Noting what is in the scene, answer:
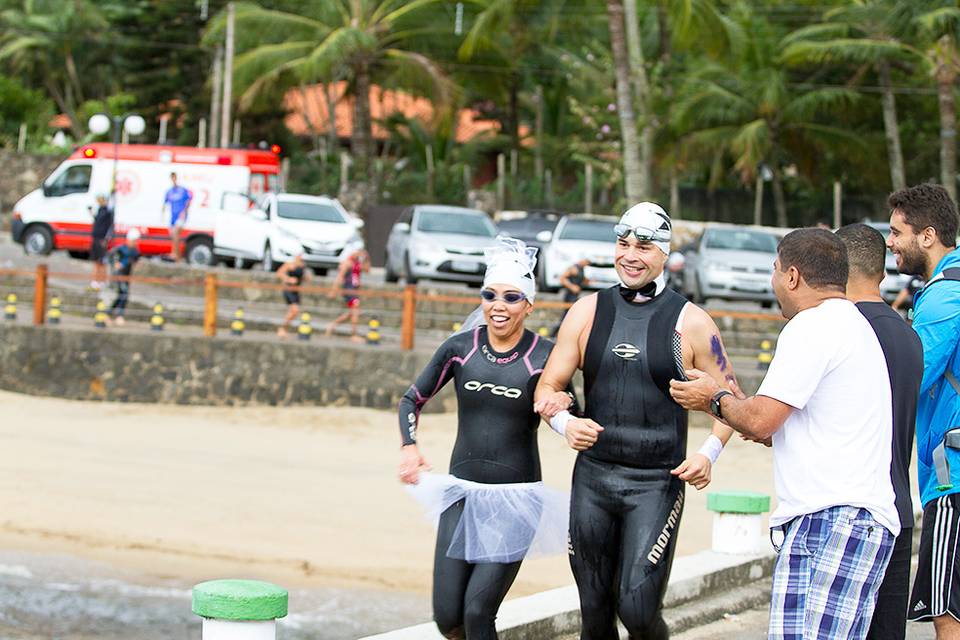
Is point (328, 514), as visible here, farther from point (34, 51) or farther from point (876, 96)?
point (34, 51)

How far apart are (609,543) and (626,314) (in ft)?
2.85

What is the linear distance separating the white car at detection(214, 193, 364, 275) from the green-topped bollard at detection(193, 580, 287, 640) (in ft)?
64.5

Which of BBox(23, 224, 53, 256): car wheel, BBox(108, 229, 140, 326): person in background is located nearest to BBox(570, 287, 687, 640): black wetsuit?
BBox(108, 229, 140, 326): person in background

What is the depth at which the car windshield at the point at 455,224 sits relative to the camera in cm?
2441

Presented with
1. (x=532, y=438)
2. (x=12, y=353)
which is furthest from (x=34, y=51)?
(x=532, y=438)

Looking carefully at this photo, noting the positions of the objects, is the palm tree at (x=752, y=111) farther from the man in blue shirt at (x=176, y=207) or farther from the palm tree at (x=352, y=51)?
the man in blue shirt at (x=176, y=207)

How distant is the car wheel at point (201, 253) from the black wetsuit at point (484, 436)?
2236 centimetres

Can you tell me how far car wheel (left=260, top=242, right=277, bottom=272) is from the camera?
25719 mm

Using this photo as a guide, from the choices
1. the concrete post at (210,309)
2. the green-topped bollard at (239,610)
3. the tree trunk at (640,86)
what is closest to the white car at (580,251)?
the concrete post at (210,309)

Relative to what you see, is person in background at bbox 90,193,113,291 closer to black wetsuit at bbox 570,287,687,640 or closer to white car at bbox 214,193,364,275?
white car at bbox 214,193,364,275

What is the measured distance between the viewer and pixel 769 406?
457 cm

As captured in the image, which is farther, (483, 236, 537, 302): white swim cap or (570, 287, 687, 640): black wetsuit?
(483, 236, 537, 302): white swim cap

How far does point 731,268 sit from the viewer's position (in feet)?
78.3

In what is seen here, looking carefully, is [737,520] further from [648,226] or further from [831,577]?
[831,577]
